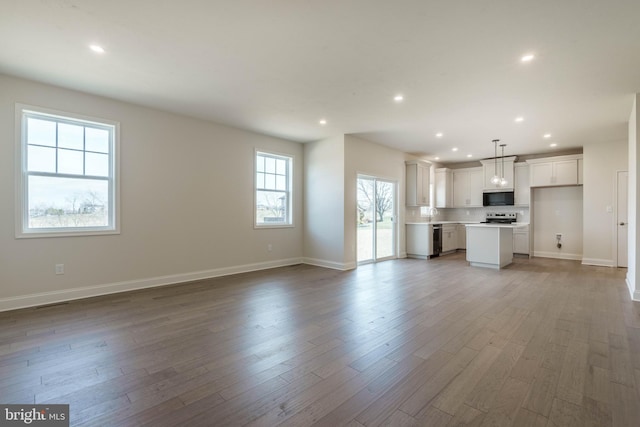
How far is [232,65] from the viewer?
333 cm

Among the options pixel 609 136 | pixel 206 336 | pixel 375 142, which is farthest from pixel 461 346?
pixel 609 136

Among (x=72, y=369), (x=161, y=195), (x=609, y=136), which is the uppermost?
(x=609, y=136)

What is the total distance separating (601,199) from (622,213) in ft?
1.46

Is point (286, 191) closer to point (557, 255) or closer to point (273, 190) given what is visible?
point (273, 190)

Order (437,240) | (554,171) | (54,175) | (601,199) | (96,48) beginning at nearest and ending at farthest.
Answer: (96,48) < (54,175) < (601,199) < (554,171) < (437,240)

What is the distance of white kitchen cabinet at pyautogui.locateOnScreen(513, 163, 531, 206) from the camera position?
26.3 feet

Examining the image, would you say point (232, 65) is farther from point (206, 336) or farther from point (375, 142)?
point (375, 142)

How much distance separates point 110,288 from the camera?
14.1 feet

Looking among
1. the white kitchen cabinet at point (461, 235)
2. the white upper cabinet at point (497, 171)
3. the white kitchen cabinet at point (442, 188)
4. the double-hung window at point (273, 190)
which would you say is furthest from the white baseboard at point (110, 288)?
the white upper cabinet at point (497, 171)

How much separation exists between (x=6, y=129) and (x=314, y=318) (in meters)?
4.25

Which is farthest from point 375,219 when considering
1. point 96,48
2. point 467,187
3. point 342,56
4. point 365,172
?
point 96,48

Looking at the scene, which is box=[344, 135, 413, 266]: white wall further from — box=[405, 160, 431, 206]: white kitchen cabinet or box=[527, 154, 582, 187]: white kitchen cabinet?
box=[527, 154, 582, 187]: white kitchen cabinet

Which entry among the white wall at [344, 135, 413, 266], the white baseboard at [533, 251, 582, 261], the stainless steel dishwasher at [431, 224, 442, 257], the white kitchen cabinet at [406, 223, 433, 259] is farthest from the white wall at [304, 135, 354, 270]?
the white baseboard at [533, 251, 582, 261]

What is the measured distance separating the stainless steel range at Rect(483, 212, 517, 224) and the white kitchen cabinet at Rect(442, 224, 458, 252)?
3.09 feet
